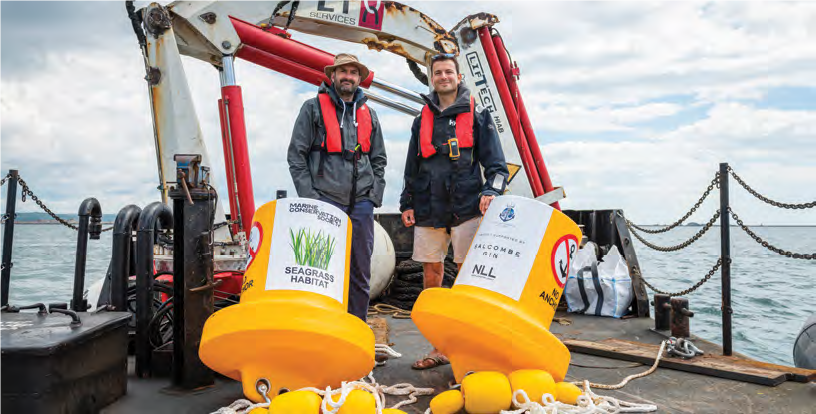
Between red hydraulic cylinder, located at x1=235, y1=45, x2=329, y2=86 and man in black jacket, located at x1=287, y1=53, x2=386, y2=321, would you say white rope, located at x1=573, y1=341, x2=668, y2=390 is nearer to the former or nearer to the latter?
man in black jacket, located at x1=287, y1=53, x2=386, y2=321

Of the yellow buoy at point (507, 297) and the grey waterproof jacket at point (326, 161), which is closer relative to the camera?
the yellow buoy at point (507, 297)

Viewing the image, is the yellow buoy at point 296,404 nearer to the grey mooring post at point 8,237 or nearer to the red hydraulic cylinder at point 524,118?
the grey mooring post at point 8,237

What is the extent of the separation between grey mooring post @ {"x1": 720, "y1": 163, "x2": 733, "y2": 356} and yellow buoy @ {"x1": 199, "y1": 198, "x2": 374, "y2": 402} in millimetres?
2707

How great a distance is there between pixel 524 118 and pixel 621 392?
3.93 metres

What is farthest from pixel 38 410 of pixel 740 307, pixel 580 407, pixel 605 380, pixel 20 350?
pixel 740 307

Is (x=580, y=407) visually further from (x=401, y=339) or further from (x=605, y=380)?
(x=401, y=339)

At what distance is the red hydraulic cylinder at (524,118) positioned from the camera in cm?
631

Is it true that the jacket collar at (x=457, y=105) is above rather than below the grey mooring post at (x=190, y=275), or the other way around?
above

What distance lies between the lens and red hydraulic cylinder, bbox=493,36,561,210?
631 cm

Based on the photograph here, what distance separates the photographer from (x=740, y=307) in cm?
1209

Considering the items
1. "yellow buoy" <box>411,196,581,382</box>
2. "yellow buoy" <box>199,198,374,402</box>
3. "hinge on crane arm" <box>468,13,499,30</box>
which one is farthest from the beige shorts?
"hinge on crane arm" <box>468,13,499,30</box>

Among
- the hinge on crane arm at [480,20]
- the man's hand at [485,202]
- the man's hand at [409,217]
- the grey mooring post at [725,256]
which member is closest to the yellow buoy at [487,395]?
the man's hand at [485,202]

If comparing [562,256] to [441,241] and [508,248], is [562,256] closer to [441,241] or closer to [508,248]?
[508,248]

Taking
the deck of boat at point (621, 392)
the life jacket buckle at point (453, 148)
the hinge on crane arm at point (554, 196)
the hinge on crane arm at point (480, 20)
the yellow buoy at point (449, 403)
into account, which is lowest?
the deck of boat at point (621, 392)
